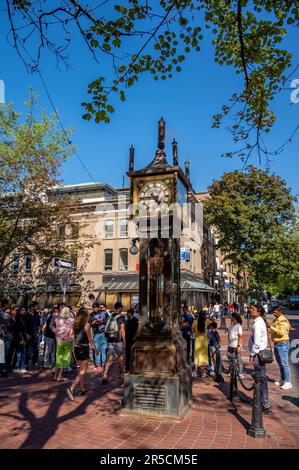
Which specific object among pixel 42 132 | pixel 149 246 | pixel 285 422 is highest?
pixel 42 132

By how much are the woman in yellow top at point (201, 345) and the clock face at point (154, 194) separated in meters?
3.78

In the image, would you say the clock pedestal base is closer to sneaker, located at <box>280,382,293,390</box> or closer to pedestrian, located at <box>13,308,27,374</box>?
sneaker, located at <box>280,382,293,390</box>

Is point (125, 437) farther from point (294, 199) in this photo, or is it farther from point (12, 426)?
point (294, 199)

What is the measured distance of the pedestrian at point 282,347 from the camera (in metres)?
7.90

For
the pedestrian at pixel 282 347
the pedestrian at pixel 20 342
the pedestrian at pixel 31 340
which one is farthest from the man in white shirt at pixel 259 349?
the pedestrian at pixel 31 340

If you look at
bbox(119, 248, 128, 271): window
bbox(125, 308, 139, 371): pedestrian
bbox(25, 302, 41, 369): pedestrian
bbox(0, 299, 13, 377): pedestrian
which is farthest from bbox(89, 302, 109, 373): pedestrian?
bbox(119, 248, 128, 271): window

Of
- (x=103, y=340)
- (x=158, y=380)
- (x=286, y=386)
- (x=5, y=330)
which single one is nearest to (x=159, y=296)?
(x=158, y=380)

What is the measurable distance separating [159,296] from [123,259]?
26.5m

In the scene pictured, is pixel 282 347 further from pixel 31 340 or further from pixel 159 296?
pixel 31 340

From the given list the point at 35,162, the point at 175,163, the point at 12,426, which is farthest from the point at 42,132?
the point at 12,426

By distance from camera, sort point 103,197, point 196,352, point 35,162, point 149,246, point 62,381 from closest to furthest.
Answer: point 149,246
point 62,381
point 196,352
point 35,162
point 103,197

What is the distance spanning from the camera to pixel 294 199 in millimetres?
24766

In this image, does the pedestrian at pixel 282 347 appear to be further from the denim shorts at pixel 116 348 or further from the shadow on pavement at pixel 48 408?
the shadow on pavement at pixel 48 408

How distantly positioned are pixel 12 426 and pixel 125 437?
179cm
